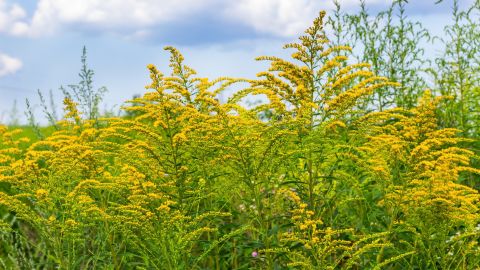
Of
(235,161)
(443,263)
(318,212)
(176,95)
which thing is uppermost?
(176,95)

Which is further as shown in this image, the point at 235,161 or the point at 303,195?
the point at 303,195

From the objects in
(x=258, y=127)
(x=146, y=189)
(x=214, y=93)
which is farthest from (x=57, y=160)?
(x=258, y=127)

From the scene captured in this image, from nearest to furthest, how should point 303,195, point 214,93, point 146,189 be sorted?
1. point 146,189
2. point 303,195
3. point 214,93

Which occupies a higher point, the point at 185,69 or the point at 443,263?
the point at 185,69

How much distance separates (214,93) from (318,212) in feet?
4.78

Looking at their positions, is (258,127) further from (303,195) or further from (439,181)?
(439,181)

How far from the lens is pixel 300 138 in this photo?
4.88m

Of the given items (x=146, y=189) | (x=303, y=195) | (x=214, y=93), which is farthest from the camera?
(x=214, y=93)

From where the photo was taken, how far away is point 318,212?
5.04 m

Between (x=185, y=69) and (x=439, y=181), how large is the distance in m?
2.47

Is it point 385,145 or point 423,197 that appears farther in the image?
point 385,145

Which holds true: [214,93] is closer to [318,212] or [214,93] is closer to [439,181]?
[318,212]

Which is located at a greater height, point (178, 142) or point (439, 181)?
point (178, 142)

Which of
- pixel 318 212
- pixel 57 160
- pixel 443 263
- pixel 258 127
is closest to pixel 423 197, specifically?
pixel 443 263
